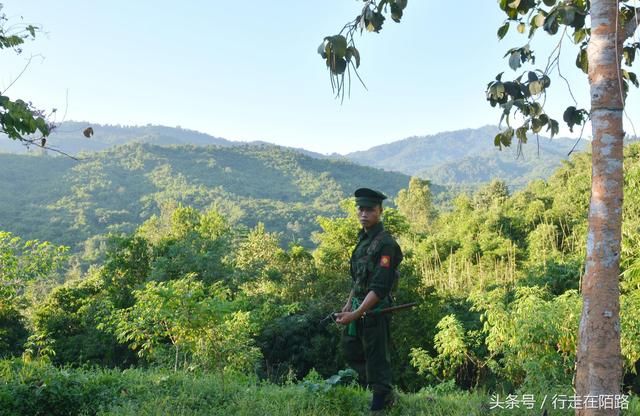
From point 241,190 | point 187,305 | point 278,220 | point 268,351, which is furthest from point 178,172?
point 187,305

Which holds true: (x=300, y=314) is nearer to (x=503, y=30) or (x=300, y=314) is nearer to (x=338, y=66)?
(x=503, y=30)

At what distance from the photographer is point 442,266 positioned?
2698 centimetres

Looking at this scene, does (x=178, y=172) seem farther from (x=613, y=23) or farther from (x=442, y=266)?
(x=613, y=23)

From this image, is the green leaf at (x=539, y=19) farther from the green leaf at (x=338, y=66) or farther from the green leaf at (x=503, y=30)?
the green leaf at (x=338, y=66)

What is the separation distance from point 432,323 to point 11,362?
548 inches

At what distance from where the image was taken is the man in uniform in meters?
3.31

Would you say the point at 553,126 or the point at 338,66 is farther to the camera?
the point at 553,126

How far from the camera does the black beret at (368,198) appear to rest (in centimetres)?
347

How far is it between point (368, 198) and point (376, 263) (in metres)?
0.43

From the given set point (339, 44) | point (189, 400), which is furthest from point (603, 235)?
point (189, 400)

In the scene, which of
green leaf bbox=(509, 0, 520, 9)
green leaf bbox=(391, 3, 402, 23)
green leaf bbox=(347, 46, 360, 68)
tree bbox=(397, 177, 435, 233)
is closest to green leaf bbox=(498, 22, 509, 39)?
green leaf bbox=(509, 0, 520, 9)

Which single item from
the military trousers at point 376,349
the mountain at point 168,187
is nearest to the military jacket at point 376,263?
the military trousers at point 376,349

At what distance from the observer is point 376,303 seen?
10.8 ft

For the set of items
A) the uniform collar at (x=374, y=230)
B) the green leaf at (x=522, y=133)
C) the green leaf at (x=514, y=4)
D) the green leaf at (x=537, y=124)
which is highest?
the green leaf at (x=514, y=4)
